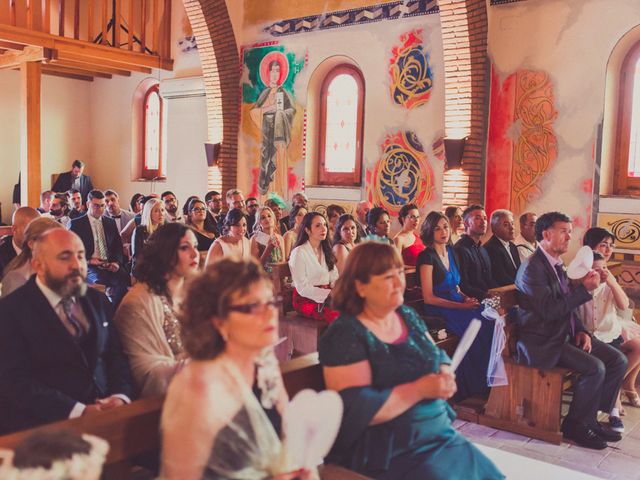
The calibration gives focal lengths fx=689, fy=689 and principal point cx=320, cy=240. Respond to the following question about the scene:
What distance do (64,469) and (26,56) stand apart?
12.4 metres

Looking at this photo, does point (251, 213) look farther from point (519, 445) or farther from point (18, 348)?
point (18, 348)

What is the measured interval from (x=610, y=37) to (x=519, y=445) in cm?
557

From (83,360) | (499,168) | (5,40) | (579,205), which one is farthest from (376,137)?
(83,360)

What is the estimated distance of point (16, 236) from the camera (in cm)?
530

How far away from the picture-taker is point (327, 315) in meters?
5.78

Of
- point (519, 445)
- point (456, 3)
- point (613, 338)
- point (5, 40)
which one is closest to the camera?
point (519, 445)

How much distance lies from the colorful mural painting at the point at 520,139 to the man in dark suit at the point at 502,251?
2401 millimetres

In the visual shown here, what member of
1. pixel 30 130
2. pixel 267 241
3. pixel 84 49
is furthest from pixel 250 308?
pixel 30 130

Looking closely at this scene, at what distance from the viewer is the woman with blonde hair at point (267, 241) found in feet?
24.5

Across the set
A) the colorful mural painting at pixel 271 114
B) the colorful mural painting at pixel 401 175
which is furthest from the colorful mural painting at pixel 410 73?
the colorful mural painting at pixel 271 114

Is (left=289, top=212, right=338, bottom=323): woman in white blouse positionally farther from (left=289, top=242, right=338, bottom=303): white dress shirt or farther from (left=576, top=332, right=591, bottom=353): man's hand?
(left=576, top=332, right=591, bottom=353): man's hand

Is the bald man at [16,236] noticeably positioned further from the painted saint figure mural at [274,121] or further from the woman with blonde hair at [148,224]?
the painted saint figure mural at [274,121]

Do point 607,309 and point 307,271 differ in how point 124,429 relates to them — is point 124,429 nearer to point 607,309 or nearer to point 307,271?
point 307,271

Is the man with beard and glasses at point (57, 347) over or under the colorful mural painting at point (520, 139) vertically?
under
